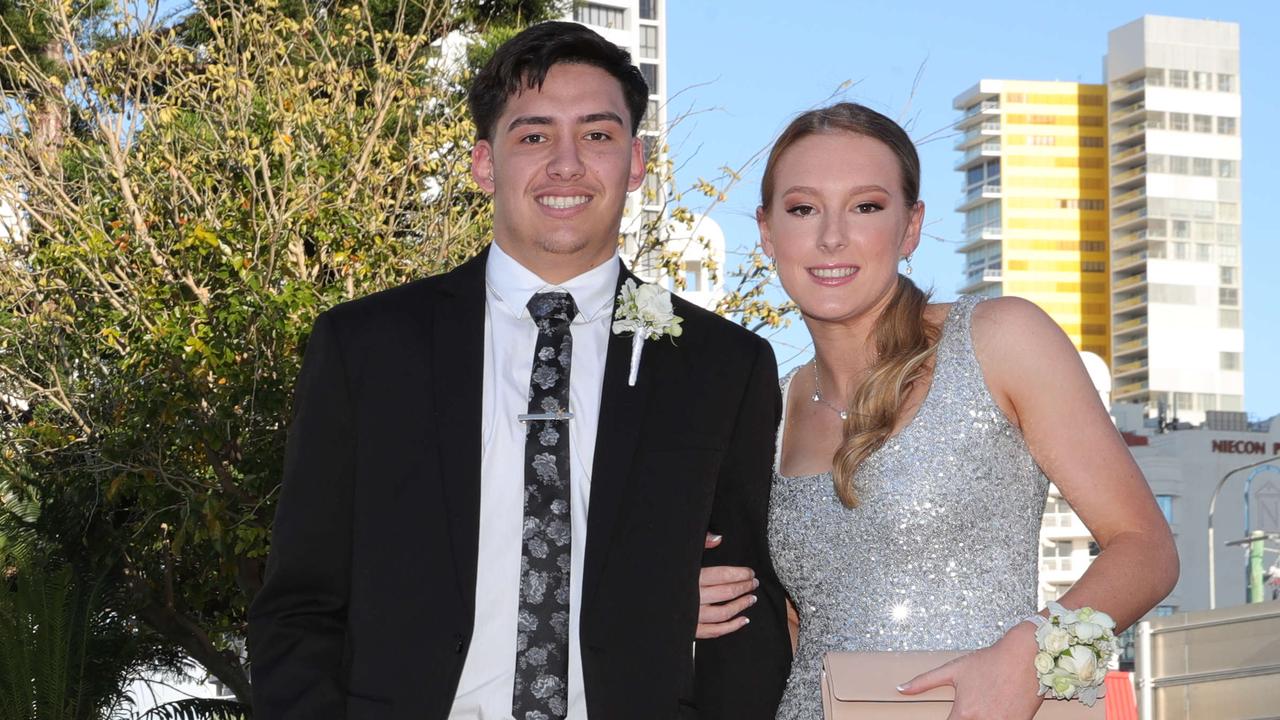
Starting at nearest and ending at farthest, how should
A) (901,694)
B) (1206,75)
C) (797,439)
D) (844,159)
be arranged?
(901,694)
(844,159)
(797,439)
(1206,75)

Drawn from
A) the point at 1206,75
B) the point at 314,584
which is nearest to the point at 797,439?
the point at 314,584

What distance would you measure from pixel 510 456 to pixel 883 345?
3.10ft

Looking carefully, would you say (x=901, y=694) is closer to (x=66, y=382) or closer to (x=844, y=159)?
(x=844, y=159)

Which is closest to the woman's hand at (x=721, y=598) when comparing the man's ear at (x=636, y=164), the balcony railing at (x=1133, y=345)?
the man's ear at (x=636, y=164)

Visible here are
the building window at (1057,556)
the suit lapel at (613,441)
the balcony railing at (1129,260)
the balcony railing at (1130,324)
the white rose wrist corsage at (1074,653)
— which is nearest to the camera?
the white rose wrist corsage at (1074,653)

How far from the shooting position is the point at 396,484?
11.2 feet

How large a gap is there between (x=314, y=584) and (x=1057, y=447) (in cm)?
157

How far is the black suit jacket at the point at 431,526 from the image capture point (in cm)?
330

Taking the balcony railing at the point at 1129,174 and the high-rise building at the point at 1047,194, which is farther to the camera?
the high-rise building at the point at 1047,194

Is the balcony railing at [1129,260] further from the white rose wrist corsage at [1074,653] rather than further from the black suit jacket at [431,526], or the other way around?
the white rose wrist corsage at [1074,653]

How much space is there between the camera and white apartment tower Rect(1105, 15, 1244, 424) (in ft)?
451

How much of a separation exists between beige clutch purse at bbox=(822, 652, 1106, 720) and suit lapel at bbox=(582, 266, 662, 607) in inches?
21.4

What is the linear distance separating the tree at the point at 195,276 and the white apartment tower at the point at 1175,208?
130280 mm

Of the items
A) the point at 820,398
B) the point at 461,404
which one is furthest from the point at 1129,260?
the point at 461,404
